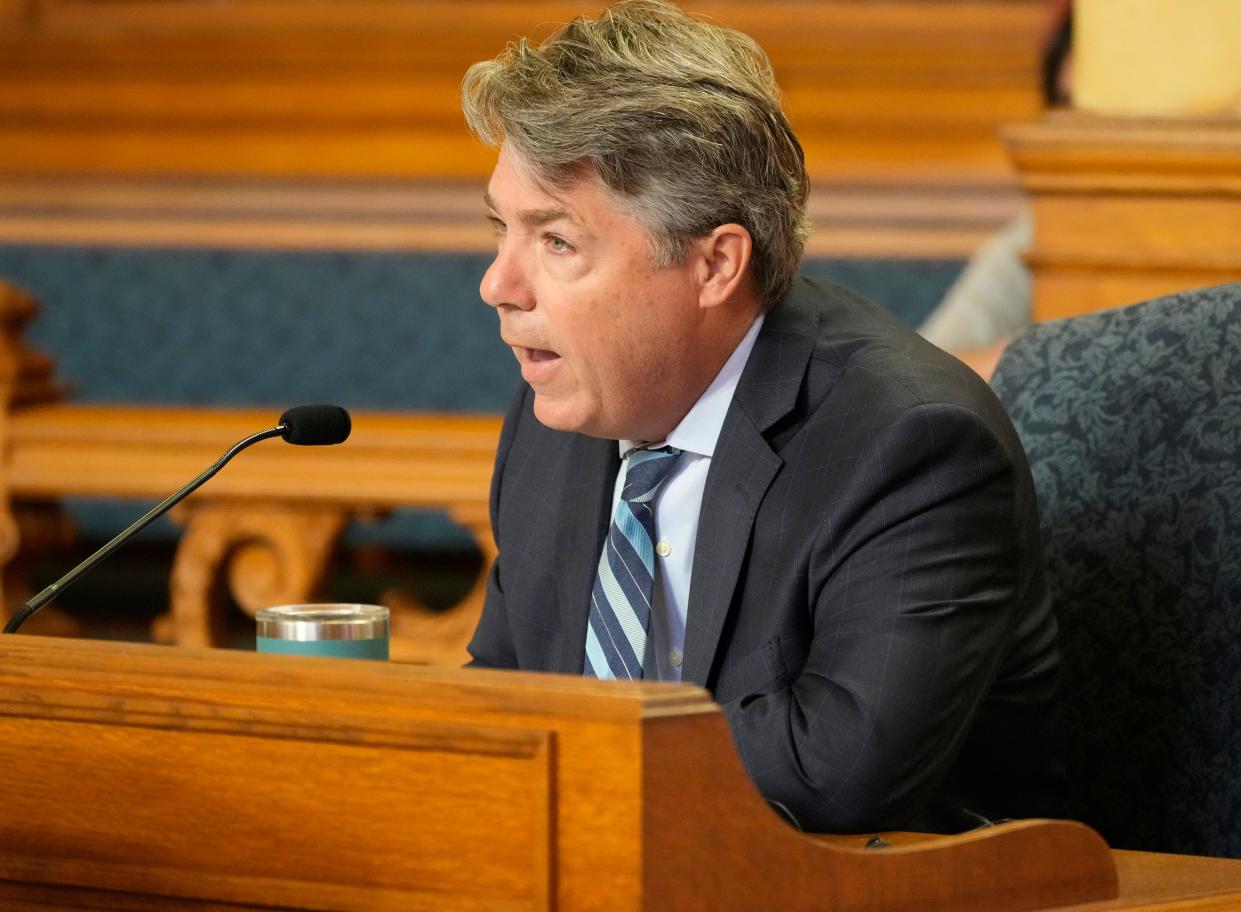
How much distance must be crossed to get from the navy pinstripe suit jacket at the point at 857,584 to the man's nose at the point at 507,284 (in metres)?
0.26

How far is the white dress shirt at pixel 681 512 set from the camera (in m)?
2.20

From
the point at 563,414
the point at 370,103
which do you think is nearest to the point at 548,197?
the point at 563,414

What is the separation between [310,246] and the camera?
5391 mm

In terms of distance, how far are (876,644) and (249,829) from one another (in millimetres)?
675

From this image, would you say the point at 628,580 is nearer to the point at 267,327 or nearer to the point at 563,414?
the point at 563,414

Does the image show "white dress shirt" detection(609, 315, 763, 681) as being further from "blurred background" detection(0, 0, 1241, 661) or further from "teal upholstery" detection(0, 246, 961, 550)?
"teal upholstery" detection(0, 246, 961, 550)

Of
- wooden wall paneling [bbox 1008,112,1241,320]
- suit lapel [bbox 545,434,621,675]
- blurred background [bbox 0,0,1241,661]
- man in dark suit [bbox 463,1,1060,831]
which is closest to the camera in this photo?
man in dark suit [bbox 463,1,1060,831]

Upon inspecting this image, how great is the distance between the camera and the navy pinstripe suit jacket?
1.88 metres

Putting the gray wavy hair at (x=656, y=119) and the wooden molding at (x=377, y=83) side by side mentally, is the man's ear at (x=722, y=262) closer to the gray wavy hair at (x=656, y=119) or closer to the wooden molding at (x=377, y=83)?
the gray wavy hair at (x=656, y=119)

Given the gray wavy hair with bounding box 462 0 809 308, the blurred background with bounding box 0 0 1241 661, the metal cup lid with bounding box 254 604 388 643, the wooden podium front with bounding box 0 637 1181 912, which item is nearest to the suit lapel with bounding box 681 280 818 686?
the gray wavy hair with bounding box 462 0 809 308

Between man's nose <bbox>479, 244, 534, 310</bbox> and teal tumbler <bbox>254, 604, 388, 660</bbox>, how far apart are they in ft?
1.39

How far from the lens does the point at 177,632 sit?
421cm

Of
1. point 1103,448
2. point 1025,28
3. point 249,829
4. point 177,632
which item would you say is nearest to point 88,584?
point 177,632

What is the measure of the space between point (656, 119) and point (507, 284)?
24 centimetres
